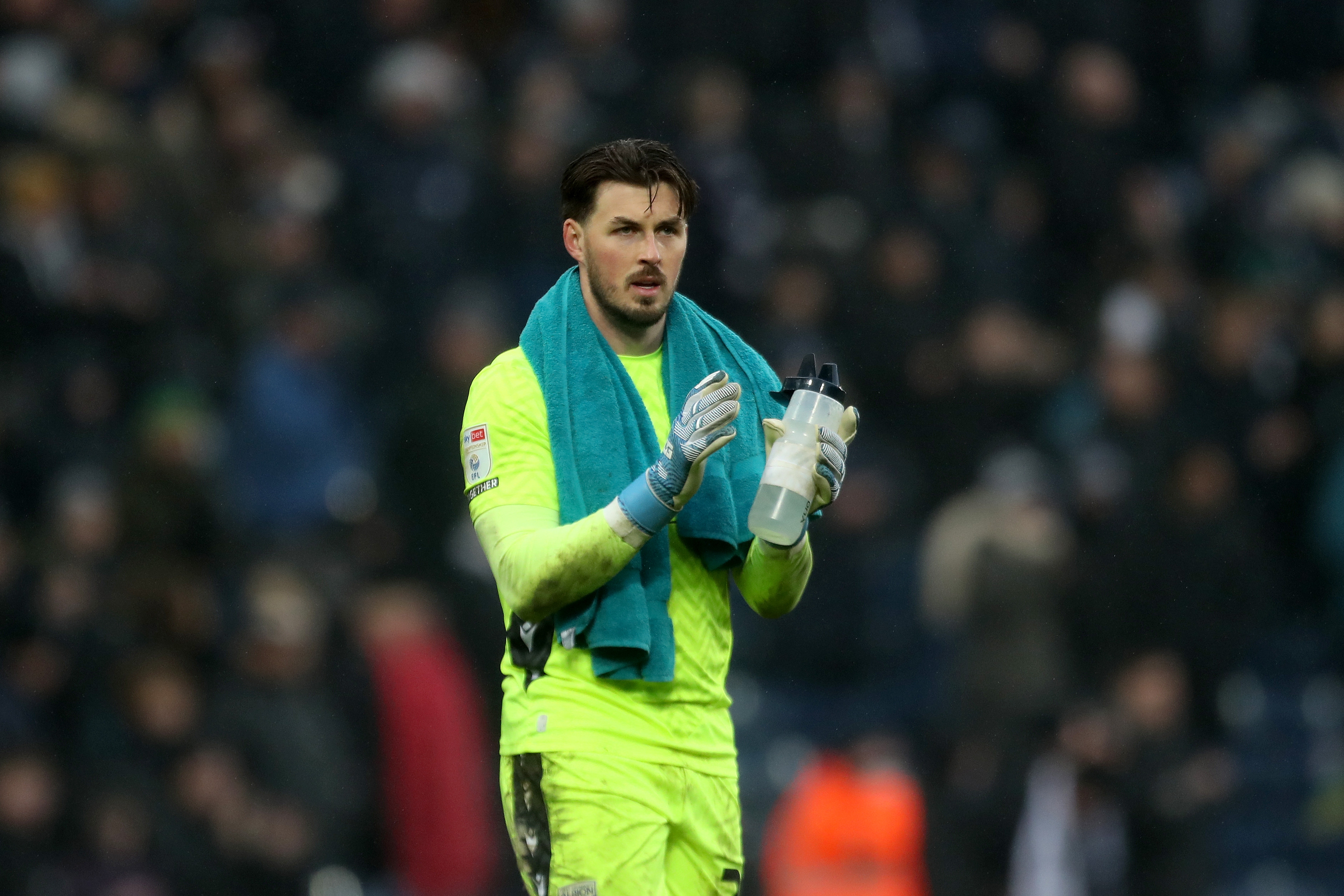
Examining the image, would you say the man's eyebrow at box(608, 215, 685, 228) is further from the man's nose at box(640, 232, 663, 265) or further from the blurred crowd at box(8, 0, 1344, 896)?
the blurred crowd at box(8, 0, 1344, 896)

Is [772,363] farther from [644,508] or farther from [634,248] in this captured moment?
[644,508]

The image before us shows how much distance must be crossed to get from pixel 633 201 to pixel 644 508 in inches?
30.4

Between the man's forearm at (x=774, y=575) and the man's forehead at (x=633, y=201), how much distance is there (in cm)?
80

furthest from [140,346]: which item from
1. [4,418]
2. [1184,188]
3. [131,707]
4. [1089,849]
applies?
[1184,188]

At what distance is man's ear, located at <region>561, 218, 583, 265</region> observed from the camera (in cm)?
446

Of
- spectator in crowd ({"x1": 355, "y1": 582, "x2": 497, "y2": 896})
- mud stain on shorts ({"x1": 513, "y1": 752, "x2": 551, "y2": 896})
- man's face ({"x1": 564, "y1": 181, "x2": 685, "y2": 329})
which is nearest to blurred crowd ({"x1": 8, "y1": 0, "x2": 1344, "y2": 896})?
spectator in crowd ({"x1": 355, "y1": 582, "x2": 497, "y2": 896})

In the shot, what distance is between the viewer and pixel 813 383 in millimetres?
4297

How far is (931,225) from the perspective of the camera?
11141mm

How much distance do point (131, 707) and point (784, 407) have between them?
5350 mm

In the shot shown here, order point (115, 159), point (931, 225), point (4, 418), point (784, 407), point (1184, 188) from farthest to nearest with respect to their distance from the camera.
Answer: point (1184, 188)
point (931, 225)
point (115, 159)
point (4, 418)
point (784, 407)

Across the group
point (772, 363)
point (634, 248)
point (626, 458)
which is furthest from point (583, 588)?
point (772, 363)

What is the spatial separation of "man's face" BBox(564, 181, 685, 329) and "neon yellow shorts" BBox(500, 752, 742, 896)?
1063 millimetres

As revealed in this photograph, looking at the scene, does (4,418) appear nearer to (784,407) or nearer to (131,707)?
(131,707)

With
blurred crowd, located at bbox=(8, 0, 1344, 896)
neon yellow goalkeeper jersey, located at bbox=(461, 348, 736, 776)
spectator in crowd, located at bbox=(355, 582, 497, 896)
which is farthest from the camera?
spectator in crowd, located at bbox=(355, 582, 497, 896)
